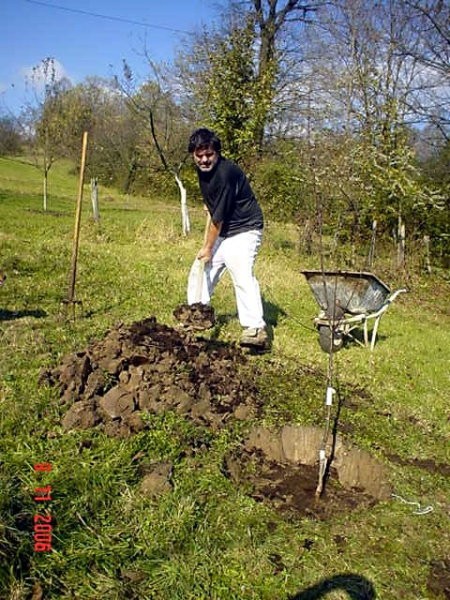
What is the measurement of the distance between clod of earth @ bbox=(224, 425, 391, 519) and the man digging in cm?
165

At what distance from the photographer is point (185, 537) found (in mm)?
2617

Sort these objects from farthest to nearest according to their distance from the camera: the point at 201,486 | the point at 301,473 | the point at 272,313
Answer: the point at 272,313 → the point at 301,473 → the point at 201,486

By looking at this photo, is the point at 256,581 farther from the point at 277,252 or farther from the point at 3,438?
the point at 277,252

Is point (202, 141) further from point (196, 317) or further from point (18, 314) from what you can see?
point (18, 314)

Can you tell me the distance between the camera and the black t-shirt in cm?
497

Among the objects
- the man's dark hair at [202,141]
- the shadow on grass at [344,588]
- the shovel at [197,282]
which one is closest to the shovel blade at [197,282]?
the shovel at [197,282]

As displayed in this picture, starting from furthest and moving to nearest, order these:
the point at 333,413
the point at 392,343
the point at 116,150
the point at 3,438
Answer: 1. the point at 116,150
2. the point at 392,343
3. the point at 333,413
4. the point at 3,438

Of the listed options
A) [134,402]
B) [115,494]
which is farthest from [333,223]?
[115,494]

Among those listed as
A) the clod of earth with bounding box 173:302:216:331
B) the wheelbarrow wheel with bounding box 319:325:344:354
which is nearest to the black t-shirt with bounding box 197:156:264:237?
the clod of earth with bounding box 173:302:216:331

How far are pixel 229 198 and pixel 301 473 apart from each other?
258 cm

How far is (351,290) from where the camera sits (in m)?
5.95

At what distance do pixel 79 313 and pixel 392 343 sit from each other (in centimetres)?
388

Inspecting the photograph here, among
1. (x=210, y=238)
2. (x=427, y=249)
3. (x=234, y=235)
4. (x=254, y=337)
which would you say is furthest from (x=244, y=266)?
(x=427, y=249)
